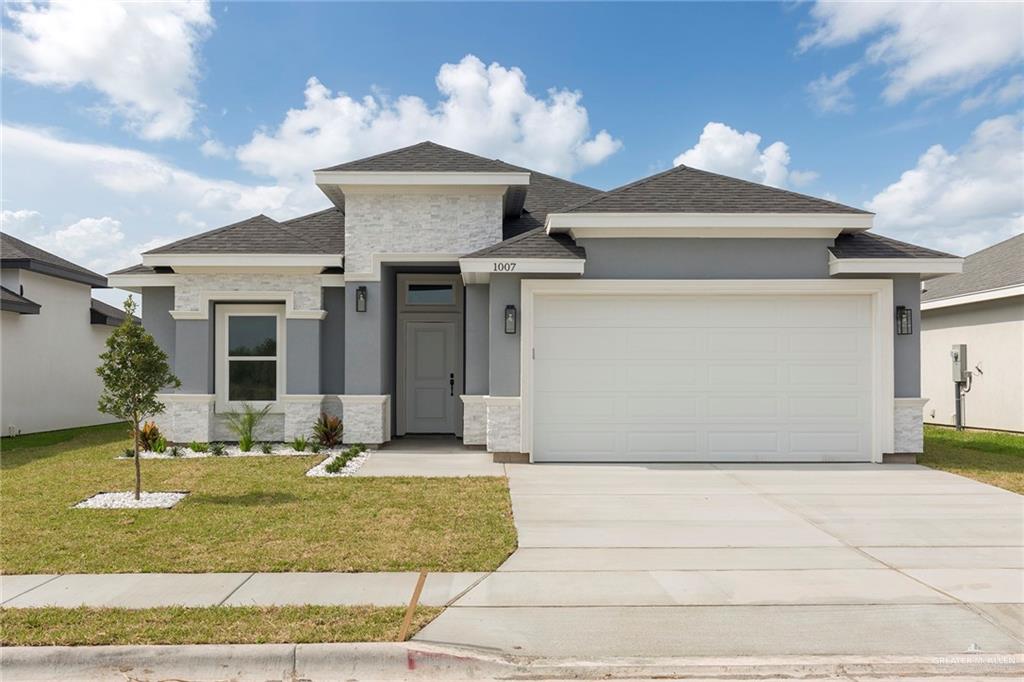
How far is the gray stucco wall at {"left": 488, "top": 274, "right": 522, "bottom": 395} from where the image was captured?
10.6m

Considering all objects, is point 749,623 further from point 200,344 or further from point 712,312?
point 200,344

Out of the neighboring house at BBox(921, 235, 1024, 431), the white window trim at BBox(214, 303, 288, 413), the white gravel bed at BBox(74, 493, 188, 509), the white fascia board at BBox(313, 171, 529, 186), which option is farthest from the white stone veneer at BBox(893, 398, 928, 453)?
the white window trim at BBox(214, 303, 288, 413)

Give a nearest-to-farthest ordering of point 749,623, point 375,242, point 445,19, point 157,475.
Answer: point 749,623 < point 157,475 < point 375,242 < point 445,19

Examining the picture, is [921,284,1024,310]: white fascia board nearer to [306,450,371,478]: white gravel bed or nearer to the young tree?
[306,450,371,478]: white gravel bed

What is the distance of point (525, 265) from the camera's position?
1029cm

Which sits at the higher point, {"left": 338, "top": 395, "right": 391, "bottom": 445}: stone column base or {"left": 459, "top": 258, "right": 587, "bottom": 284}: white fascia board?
{"left": 459, "top": 258, "right": 587, "bottom": 284}: white fascia board

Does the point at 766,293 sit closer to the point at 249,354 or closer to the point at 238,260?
the point at 238,260

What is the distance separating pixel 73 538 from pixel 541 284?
22.4ft

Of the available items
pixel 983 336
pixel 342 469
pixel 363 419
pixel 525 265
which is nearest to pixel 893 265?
pixel 525 265

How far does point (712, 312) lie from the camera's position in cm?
1062

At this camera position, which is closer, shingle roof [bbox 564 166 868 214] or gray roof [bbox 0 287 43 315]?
shingle roof [bbox 564 166 868 214]

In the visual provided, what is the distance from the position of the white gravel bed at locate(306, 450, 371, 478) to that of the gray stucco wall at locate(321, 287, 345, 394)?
69.4 inches

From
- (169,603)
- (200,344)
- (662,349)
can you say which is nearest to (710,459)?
(662,349)

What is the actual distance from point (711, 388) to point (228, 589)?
7.76 metres
